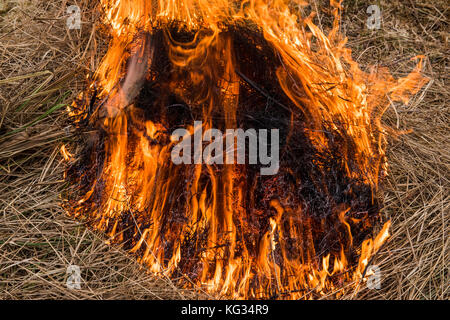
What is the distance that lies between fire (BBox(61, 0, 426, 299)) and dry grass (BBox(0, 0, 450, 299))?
94mm

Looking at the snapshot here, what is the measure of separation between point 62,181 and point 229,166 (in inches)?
33.3

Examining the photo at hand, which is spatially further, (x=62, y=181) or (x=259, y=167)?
(x=62, y=181)

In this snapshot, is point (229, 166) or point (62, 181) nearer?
point (229, 166)

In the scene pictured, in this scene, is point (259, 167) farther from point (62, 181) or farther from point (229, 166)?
point (62, 181)

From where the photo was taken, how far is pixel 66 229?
1813 millimetres

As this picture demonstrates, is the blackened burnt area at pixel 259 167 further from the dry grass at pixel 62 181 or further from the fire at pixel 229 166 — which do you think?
the dry grass at pixel 62 181

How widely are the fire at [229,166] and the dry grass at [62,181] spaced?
9 cm

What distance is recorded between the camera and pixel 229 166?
182 cm

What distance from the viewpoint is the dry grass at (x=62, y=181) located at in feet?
5.43

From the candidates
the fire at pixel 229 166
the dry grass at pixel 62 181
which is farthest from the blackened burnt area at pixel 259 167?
the dry grass at pixel 62 181

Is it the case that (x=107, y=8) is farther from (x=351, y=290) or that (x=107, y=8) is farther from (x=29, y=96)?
(x=351, y=290)

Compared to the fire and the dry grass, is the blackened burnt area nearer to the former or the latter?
the fire

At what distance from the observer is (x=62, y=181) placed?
1962 mm

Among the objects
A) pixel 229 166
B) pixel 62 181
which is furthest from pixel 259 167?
pixel 62 181
